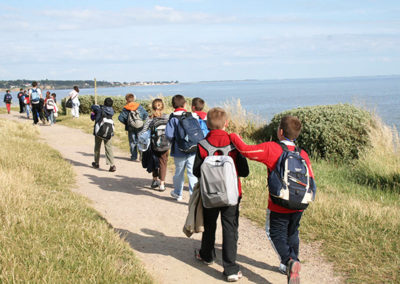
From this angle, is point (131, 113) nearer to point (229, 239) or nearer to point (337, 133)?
point (337, 133)

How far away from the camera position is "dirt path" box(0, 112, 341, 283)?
4.49 m

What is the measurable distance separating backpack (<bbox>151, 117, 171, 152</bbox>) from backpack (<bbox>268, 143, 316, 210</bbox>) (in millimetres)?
3900

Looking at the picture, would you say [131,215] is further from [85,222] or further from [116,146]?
[116,146]

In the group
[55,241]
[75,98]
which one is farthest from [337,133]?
[75,98]

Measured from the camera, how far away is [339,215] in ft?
19.5

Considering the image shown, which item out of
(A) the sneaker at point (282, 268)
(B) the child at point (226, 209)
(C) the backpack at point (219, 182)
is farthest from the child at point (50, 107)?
(A) the sneaker at point (282, 268)

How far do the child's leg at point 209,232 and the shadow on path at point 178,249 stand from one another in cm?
13

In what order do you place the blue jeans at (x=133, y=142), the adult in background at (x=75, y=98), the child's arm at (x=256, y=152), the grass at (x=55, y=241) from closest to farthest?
the grass at (x=55, y=241) → the child's arm at (x=256, y=152) → the blue jeans at (x=133, y=142) → the adult in background at (x=75, y=98)

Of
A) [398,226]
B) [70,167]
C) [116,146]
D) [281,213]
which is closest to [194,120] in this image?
[281,213]

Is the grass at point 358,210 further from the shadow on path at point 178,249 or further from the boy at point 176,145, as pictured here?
the boy at point 176,145

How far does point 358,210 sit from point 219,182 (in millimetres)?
2942

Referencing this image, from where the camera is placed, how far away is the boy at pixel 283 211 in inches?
156

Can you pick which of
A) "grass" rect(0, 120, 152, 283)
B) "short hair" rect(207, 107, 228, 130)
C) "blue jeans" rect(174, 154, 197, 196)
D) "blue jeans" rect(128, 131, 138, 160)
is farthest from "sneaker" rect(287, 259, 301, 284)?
"blue jeans" rect(128, 131, 138, 160)

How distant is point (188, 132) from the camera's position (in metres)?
6.37
